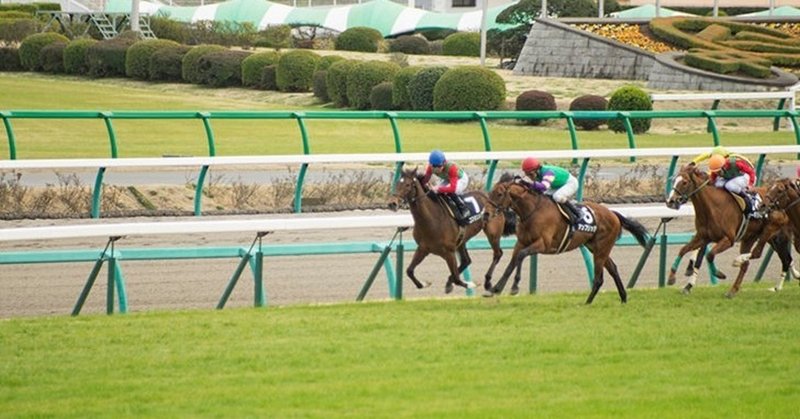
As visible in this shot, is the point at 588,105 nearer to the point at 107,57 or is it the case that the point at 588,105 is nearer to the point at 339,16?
the point at 107,57

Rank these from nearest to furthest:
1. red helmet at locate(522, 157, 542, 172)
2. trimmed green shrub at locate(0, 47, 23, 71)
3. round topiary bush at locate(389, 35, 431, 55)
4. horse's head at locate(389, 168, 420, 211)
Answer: horse's head at locate(389, 168, 420, 211)
red helmet at locate(522, 157, 542, 172)
trimmed green shrub at locate(0, 47, 23, 71)
round topiary bush at locate(389, 35, 431, 55)

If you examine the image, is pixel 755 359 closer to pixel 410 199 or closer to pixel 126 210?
pixel 410 199

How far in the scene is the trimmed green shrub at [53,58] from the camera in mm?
41812

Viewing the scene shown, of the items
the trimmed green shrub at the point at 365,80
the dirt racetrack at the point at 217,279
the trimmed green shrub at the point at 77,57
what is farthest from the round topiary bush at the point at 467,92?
the dirt racetrack at the point at 217,279

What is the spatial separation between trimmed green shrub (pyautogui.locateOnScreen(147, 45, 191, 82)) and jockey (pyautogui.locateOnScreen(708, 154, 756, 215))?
27206 mm

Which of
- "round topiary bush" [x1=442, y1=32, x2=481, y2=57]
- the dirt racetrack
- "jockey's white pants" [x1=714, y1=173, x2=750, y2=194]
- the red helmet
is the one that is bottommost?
"round topiary bush" [x1=442, y1=32, x2=481, y2=57]

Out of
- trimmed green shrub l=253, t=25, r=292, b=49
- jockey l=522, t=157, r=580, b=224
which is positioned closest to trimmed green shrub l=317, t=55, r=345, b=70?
trimmed green shrub l=253, t=25, r=292, b=49

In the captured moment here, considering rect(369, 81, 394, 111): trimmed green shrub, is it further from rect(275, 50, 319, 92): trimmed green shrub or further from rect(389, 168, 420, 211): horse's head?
rect(389, 168, 420, 211): horse's head

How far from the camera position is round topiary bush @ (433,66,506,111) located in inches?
1183

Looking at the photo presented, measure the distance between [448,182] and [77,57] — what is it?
29957 mm

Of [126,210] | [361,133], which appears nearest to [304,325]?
[126,210]

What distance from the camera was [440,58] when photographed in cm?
4403

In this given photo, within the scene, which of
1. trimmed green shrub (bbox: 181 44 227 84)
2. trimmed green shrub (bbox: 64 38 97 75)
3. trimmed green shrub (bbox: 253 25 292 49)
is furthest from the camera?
trimmed green shrub (bbox: 253 25 292 49)

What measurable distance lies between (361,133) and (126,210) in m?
10.1
